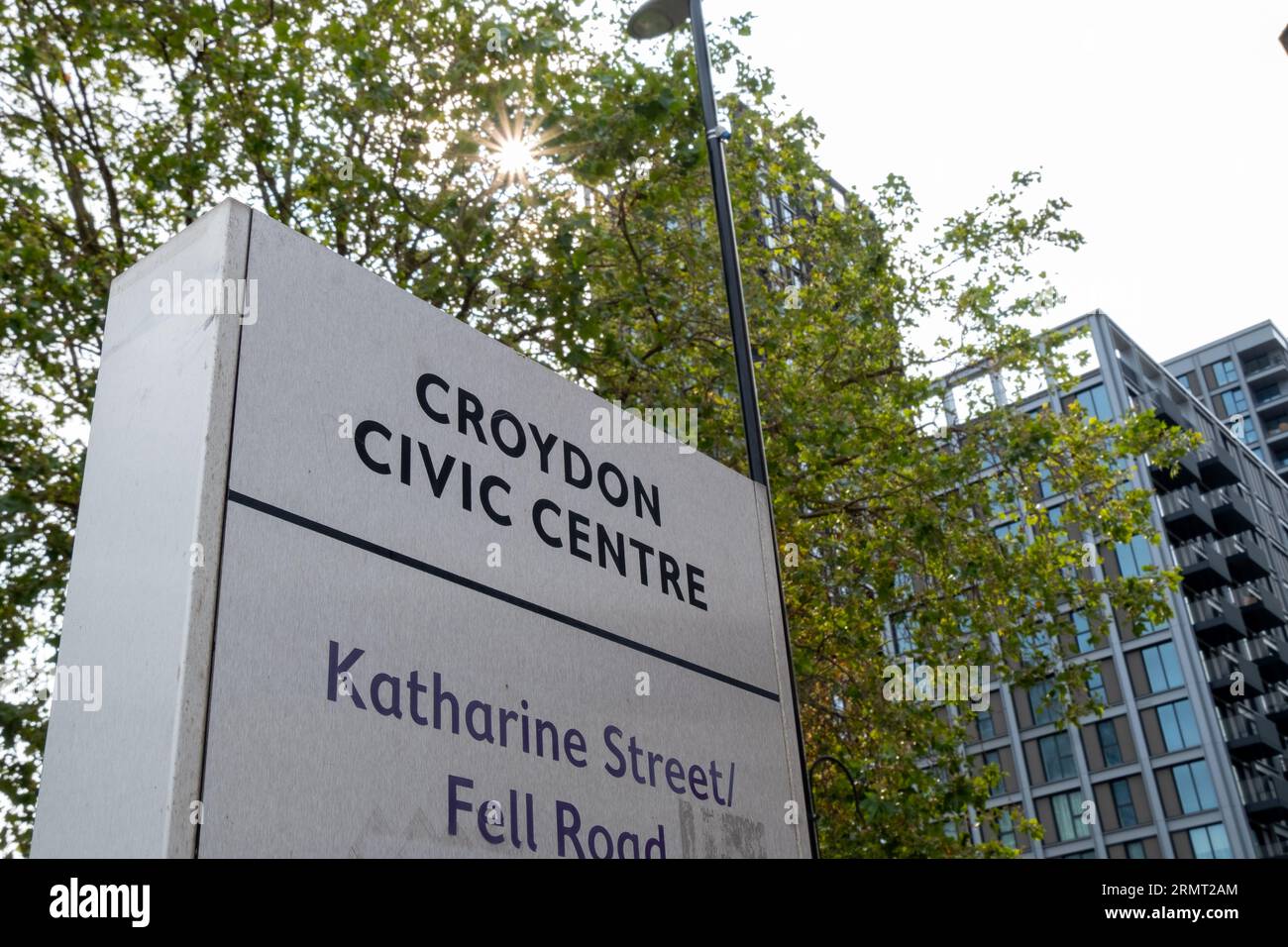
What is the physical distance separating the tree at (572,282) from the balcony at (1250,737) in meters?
39.8

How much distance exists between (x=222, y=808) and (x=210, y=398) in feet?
2.70

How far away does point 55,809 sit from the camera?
2432mm

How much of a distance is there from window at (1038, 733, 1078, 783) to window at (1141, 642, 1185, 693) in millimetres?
4194

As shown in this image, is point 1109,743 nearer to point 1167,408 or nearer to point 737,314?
point 1167,408

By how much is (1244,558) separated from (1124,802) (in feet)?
44.8

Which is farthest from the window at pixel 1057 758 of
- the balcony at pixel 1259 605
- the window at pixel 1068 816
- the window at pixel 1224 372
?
the window at pixel 1224 372

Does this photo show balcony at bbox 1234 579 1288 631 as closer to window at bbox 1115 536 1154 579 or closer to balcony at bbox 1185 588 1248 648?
balcony at bbox 1185 588 1248 648

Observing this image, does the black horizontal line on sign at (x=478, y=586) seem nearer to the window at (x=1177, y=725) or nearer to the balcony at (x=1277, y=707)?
the window at (x=1177, y=725)

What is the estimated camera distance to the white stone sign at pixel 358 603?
237cm

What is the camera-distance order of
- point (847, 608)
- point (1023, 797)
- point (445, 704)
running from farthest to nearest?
point (1023, 797)
point (847, 608)
point (445, 704)

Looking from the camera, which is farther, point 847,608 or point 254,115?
point 847,608

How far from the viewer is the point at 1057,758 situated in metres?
52.2
